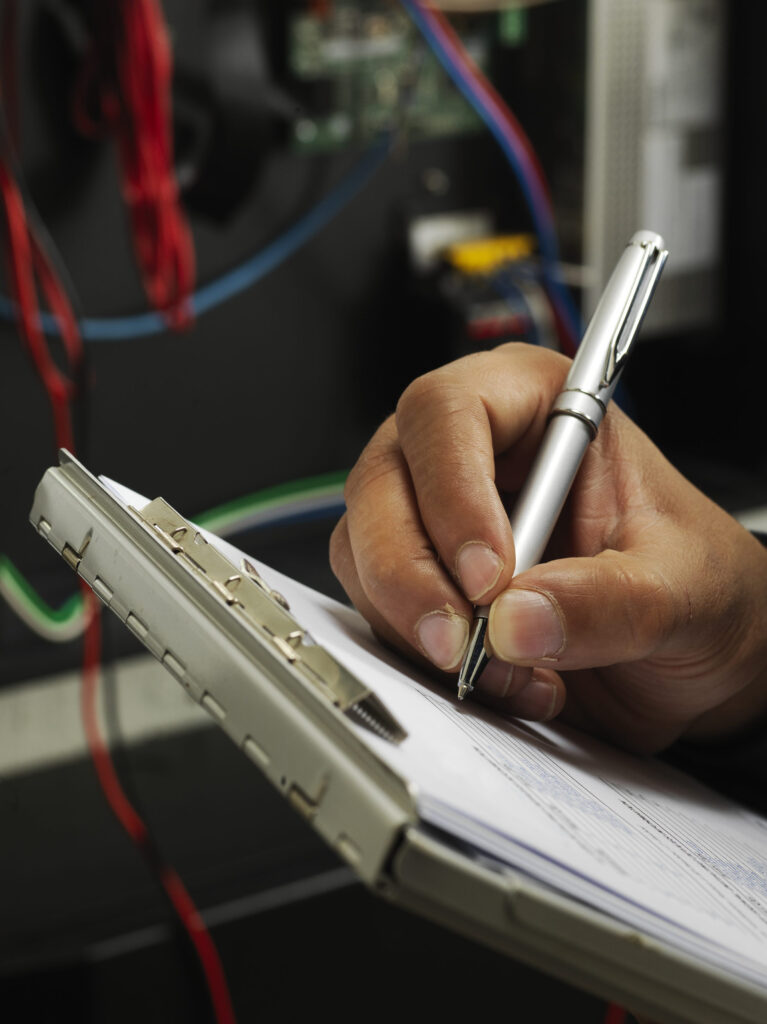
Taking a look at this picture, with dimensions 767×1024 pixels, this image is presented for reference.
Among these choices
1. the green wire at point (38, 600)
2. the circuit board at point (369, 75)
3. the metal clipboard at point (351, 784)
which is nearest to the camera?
the metal clipboard at point (351, 784)

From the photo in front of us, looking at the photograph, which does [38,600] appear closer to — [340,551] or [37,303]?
[37,303]

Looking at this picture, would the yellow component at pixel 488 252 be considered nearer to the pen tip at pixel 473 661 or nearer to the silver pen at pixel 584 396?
the silver pen at pixel 584 396

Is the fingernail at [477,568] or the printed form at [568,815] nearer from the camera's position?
the printed form at [568,815]

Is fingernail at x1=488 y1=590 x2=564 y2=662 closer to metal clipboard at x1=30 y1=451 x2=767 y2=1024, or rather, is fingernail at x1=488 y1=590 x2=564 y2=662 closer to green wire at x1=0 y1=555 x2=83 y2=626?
metal clipboard at x1=30 y1=451 x2=767 y2=1024

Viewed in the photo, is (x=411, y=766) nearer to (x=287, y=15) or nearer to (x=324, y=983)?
(x=324, y=983)

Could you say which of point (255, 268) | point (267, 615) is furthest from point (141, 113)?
point (267, 615)

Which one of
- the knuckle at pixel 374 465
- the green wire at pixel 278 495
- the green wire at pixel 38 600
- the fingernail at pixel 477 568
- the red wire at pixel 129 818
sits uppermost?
the knuckle at pixel 374 465

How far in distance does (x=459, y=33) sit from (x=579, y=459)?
61 centimetres

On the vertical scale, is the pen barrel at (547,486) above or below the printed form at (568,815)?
above

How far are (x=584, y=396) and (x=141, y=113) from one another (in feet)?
1.55

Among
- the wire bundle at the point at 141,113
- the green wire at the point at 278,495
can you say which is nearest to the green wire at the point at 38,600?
the green wire at the point at 278,495

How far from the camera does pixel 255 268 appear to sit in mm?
799

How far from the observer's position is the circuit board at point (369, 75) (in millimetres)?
782

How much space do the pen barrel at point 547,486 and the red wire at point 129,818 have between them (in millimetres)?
225
